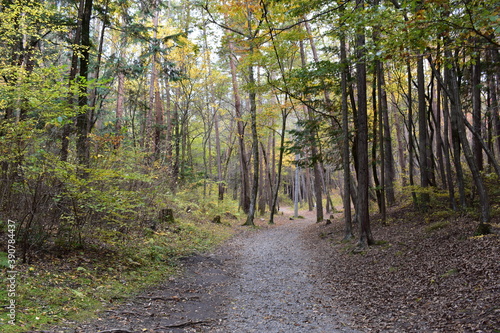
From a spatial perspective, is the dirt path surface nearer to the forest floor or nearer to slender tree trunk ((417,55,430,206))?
the forest floor

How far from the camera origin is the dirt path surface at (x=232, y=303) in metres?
4.70

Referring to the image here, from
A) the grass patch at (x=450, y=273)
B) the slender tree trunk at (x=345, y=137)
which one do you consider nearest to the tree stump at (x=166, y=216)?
the slender tree trunk at (x=345, y=137)

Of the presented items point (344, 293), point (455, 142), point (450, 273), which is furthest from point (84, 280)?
point (455, 142)

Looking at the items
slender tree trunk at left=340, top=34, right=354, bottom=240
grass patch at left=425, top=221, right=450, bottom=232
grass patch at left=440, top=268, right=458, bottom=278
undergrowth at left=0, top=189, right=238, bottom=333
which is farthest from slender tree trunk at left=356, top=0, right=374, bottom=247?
undergrowth at left=0, top=189, right=238, bottom=333

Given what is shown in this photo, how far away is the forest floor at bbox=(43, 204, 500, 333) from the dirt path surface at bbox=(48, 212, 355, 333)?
0.02 m

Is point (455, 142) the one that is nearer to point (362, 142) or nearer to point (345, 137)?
point (362, 142)

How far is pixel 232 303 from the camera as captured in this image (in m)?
6.00

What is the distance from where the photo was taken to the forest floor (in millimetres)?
4512

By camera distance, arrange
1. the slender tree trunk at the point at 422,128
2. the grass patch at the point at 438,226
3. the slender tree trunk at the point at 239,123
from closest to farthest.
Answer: the grass patch at the point at 438,226
the slender tree trunk at the point at 422,128
the slender tree trunk at the point at 239,123

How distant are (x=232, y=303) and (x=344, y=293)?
7.80 ft

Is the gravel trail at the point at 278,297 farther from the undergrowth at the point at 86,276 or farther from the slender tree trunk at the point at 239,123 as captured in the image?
the slender tree trunk at the point at 239,123

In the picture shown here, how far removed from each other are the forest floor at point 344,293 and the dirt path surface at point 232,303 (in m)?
0.02

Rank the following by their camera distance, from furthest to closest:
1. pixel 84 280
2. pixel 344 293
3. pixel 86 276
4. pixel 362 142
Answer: pixel 362 142
pixel 344 293
pixel 86 276
pixel 84 280

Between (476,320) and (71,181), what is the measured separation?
6959mm
